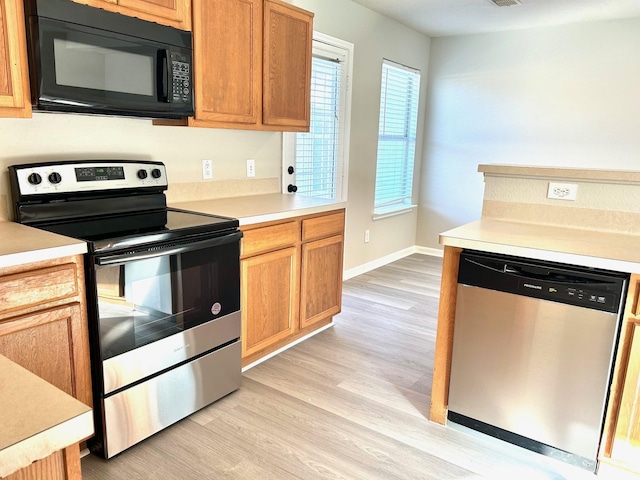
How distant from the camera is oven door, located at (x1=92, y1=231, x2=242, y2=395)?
1.83m

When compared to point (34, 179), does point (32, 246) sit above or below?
below

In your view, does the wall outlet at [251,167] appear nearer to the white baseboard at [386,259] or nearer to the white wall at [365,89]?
the white wall at [365,89]

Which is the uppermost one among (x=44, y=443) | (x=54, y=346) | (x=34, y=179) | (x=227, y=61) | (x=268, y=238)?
(x=227, y=61)

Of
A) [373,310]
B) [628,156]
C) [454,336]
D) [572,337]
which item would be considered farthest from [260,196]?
[628,156]

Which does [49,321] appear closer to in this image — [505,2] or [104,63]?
[104,63]

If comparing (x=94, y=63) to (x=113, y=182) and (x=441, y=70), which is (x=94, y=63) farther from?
(x=441, y=70)

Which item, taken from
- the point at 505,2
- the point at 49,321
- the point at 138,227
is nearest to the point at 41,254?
the point at 49,321

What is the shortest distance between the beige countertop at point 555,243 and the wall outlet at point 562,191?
15cm

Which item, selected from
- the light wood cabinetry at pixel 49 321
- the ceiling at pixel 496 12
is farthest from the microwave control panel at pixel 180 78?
the ceiling at pixel 496 12

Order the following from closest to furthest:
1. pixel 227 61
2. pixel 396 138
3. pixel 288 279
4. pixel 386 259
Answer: pixel 227 61 → pixel 288 279 → pixel 396 138 → pixel 386 259

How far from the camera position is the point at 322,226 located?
302 centimetres

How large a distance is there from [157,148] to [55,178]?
2.23 ft

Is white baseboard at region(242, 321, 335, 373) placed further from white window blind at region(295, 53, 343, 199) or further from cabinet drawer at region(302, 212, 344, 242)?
white window blind at region(295, 53, 343, 199)

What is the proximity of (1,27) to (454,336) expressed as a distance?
2.15m
